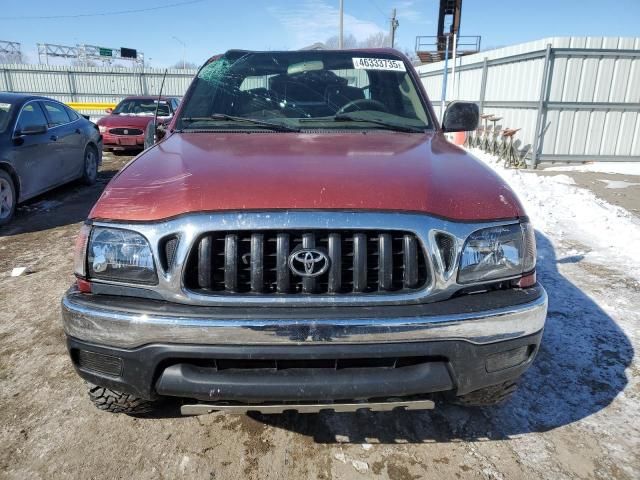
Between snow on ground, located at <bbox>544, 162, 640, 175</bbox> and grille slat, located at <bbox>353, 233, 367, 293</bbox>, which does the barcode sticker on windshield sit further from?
snow on ground, located at <bbox>544, 162, 640, 175</bbox>

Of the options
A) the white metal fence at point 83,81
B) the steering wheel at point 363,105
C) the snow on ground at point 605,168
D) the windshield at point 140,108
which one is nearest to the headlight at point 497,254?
the steering wheel at point 363,105

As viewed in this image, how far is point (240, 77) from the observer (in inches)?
128

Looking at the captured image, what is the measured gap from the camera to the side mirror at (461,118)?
10.3ft

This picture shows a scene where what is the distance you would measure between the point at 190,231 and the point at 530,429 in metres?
1.92

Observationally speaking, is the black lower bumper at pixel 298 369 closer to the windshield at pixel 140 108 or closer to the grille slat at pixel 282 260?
the grille slat at pixel 282 260

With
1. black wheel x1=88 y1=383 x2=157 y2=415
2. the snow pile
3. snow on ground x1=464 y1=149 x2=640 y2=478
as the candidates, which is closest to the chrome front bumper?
black wheel x1=88 y1=383 x2=157 y2=415

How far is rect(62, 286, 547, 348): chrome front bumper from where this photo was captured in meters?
1.66

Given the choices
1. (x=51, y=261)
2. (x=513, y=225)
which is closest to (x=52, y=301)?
(x=51, y=261)

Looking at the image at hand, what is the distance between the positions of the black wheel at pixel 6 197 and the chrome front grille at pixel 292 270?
535 centimetres

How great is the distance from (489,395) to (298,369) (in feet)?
3.33

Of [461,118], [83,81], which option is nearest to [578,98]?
[461,118]

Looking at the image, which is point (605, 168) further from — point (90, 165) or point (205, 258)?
point (205, 258)

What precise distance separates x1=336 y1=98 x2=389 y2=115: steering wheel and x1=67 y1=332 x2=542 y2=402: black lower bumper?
1.84m

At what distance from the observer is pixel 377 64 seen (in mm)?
3354
